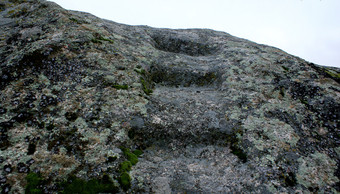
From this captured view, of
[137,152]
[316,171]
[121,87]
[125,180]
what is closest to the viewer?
[125,180]

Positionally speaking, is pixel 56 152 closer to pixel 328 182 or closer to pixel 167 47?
pixel 328 182

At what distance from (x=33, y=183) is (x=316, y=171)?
29.5ft

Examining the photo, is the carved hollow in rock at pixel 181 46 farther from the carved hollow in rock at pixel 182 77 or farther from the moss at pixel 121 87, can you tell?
the moss at pixel 121 87

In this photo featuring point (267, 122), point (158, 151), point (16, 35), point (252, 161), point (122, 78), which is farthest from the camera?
point (16, 35)

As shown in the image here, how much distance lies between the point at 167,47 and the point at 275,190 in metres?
13.0

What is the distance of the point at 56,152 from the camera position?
6.03 meters

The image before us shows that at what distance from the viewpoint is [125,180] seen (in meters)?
5.67

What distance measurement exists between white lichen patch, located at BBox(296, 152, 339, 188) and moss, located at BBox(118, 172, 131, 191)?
559cm

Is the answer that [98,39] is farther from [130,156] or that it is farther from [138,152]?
[130,156]

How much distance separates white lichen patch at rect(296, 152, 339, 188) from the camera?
6211mm

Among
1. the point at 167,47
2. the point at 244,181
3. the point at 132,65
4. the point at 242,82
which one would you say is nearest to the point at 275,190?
the point at 244,181

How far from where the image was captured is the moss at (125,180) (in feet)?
18.2

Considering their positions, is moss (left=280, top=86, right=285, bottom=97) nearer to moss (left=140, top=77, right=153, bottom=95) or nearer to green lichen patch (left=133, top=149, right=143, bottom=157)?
moss (left=140, top=77, right=153, bottom=95)

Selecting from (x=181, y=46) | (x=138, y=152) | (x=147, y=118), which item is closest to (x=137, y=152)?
(x=138, y=152)
